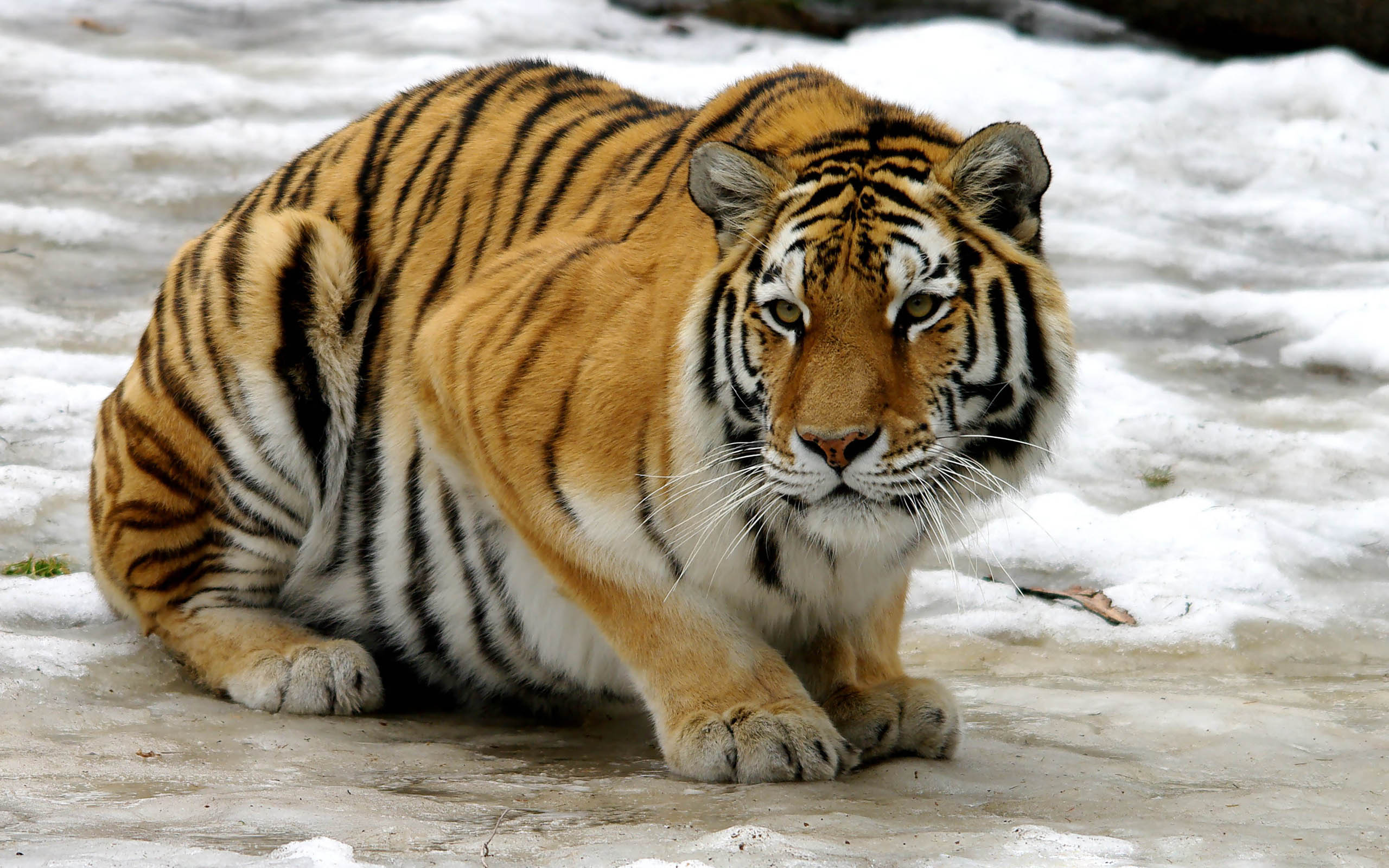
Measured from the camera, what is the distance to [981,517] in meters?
2.75

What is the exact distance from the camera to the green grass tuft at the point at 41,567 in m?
3.71

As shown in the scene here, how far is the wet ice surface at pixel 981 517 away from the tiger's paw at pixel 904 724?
5cm

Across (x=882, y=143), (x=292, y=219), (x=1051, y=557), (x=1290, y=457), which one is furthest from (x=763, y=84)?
(x=1290, y=457)

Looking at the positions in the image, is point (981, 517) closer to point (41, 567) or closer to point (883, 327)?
point (883, 327)

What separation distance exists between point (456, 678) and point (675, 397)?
105 cm

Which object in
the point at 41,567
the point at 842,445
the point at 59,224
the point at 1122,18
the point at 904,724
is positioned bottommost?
the point at 41,567

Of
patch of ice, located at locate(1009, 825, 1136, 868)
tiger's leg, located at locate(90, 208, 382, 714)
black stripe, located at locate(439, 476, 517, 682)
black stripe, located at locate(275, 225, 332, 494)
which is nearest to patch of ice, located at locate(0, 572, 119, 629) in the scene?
tiger's leg, located at locate(90, 208, 382, 714)

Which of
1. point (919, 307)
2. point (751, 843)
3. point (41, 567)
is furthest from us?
point (41, 567)

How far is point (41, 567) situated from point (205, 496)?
2.32 feet

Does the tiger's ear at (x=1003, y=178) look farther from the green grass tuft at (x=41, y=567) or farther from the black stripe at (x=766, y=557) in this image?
the green grass tuft at (x=41, y=567)

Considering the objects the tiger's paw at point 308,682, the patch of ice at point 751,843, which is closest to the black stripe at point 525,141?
the tiger's paw at point 308,682

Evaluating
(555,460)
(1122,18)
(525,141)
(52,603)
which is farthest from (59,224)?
(1122,18)

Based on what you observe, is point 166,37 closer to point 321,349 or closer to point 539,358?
point 321,349

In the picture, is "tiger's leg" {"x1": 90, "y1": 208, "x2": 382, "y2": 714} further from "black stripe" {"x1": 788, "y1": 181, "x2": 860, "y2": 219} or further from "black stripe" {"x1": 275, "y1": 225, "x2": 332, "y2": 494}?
"black stripe" {"x1": 788, "y1": 181, "x2": 860, "y2": 219}
